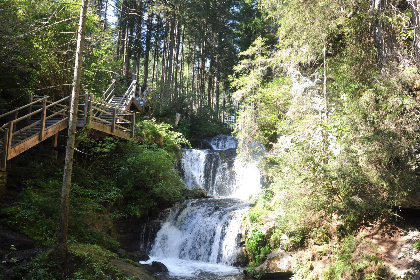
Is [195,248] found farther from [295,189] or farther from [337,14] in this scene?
[337,14]

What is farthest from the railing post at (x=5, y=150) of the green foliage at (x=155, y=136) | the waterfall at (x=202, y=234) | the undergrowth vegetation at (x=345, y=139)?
the undergrowth vegetation at (x=345, y=139)

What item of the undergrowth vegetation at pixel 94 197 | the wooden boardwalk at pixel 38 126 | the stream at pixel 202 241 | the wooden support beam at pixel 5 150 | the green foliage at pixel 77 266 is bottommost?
the stream at pixel 202 241

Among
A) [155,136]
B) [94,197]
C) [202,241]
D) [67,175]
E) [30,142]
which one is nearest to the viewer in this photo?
[67,175]

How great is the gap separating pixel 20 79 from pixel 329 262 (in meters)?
12.6

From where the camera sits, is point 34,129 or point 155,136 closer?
point 34,129

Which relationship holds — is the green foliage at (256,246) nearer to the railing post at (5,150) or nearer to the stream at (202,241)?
the stream at (202,241)

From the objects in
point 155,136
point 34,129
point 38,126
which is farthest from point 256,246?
point 38,126

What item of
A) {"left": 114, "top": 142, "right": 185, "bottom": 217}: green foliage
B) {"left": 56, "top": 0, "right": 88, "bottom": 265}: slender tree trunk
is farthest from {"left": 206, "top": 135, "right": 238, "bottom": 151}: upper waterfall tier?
{"left": 56, "top": 0, "right": 88, "bottom": 265}: slender tree trunk

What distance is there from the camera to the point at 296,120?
11352 millimetres

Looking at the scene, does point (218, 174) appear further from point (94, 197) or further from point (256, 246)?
point (94, 197)

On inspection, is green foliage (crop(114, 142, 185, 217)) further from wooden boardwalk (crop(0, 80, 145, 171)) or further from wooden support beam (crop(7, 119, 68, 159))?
wooden support beam (crop(7, 119, 68, 159))

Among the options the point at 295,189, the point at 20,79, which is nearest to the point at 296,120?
the point at 295,189

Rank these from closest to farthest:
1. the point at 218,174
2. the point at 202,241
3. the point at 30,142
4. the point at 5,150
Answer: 1. the point at 5,150
2. the point at 30,142
3. the point at 202,241
4. the point at 218,174

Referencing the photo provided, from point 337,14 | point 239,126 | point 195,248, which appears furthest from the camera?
point 239,126
